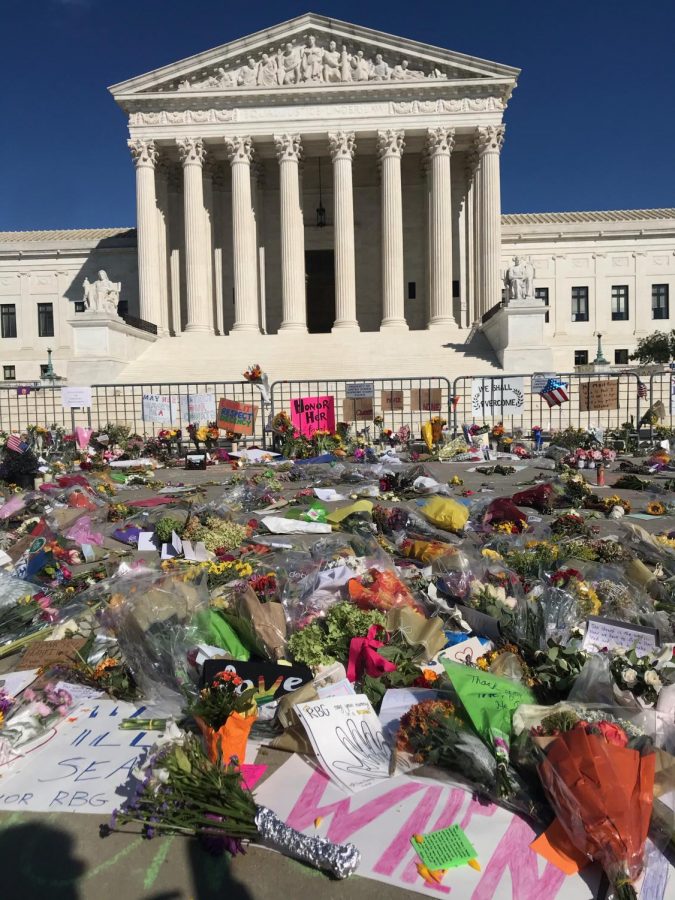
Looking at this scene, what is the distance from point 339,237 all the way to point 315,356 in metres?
8.00

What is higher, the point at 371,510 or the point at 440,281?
the point at 440,281

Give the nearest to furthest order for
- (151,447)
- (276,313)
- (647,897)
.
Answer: (647,897) → (151,447) → (276,313)

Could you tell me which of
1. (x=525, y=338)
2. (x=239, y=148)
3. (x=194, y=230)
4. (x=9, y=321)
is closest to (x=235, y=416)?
(x=525, y=338)

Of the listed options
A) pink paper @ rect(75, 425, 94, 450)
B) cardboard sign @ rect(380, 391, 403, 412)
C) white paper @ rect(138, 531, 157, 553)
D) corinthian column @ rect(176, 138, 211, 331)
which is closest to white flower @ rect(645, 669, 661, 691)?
white paper @ rect(138, 531, 157, 553)

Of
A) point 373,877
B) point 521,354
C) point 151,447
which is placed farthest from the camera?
point 521,354

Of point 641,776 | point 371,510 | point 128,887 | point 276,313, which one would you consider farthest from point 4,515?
point 276,313

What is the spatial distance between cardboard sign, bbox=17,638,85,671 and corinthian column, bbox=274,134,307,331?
26.7 meters

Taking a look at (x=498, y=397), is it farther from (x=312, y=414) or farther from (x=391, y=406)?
(x=312, y=414)

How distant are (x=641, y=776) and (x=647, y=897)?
16.0 inches

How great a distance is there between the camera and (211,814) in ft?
8.77

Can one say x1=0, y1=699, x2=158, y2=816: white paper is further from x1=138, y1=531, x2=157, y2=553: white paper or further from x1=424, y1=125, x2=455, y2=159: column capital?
x1=424, y1=125, x2=455, y2=159: column capital

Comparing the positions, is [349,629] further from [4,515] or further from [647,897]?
[4,515]

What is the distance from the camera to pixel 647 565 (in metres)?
5.41

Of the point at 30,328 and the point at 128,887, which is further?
the point at 30,328
